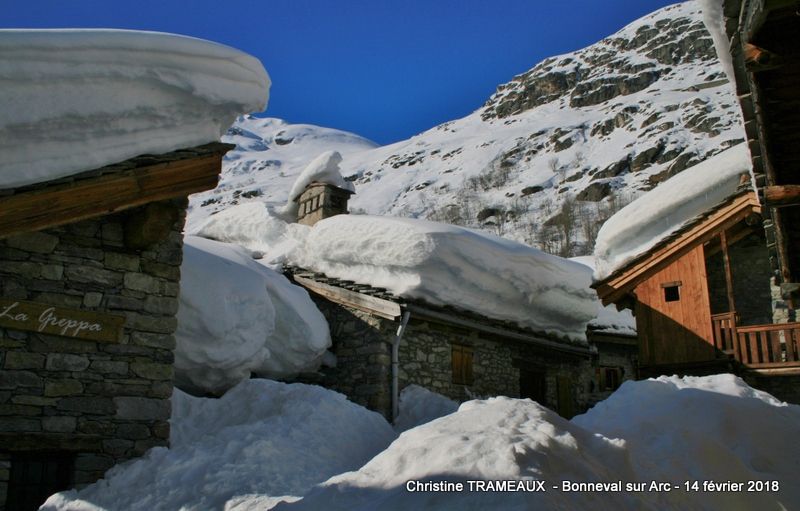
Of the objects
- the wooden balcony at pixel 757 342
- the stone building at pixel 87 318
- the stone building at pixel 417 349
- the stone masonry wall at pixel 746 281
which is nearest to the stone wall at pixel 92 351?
the stone building at pixel 87 318

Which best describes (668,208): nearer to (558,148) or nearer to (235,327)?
(235,327)

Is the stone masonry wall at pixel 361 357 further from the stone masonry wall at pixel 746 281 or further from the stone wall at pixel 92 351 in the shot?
the stone masonry wall at pixel 746 281

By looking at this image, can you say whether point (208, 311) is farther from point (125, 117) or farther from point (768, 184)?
point (768, 184)

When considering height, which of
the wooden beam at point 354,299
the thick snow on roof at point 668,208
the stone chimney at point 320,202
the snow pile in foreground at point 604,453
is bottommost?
the snow pile in foreground at point 604,453

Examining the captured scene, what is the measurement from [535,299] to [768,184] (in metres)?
8.16

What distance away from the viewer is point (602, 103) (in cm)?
7250

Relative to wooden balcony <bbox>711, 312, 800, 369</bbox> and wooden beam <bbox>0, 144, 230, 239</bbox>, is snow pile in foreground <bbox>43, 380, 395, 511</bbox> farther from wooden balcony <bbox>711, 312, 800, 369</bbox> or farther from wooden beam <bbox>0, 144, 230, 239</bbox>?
wooden balcony <bbox>711, 312, 800, 369</bbox>

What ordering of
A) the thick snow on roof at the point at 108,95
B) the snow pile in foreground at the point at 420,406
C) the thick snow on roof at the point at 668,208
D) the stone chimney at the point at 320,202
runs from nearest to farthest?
the thick snow on roof at the point at 108,95, the snow pile in foreground at the point at 420,406, the thick snow on roof at the point at 668,208, the stone chimney at the point at 320,202

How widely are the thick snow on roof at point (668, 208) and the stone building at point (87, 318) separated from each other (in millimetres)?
8286

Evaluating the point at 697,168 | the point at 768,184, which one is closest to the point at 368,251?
the point at 697,168

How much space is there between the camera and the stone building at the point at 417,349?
37.2 feet

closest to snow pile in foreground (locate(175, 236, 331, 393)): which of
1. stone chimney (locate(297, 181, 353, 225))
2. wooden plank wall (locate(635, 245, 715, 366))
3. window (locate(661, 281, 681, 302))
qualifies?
stone chimney (locate(297, 181, 353, 225))

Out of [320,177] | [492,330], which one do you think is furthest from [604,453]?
[320,177]

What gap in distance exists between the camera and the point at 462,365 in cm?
1230
